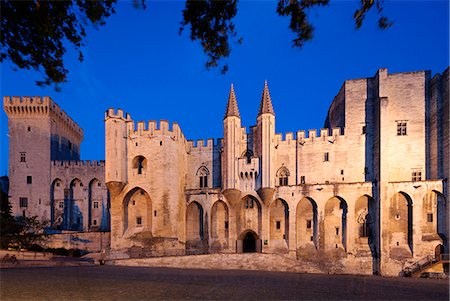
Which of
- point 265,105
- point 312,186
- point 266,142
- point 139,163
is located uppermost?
point 265,105

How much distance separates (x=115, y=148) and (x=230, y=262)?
52.6 ft

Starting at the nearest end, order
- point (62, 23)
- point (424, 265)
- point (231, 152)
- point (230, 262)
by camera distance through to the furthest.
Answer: point (62, 23) → point (230, 262) → point (424, 265) → point (231, 152)

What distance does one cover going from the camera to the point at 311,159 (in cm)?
3262

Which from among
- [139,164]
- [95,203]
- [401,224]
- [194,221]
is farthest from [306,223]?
[95,203]

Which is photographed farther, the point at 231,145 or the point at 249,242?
the point at 249,242

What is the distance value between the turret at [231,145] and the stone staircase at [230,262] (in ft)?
27.5

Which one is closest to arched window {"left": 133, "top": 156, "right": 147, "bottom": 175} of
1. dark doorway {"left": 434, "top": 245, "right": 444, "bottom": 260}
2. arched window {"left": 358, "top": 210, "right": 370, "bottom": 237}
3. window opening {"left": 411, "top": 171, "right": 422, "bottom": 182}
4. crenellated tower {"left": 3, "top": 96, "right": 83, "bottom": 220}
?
crenellated tower {"left": 3, "top": 96, "right": 83, "bottom": 220}

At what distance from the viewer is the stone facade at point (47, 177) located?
40.1 meters

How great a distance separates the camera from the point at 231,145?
32406 millimetres

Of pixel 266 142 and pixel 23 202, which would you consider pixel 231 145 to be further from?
pixel 23 202

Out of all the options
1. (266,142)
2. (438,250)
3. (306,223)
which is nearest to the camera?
(438,250)

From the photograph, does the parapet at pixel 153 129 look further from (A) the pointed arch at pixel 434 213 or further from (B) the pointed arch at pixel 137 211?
(A) the pointed arch at pixel 434 213

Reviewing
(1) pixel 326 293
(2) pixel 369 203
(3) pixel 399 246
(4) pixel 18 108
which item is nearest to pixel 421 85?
(2) pixel 369 203

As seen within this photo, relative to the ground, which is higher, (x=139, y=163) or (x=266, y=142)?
(x=266, y=142)
